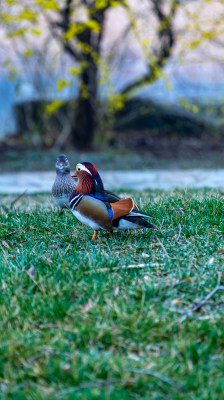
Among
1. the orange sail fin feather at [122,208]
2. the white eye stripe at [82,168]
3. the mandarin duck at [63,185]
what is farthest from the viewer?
the mandarin duck at [63,185]

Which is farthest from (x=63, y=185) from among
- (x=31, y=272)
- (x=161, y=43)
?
(x=161, y=43)

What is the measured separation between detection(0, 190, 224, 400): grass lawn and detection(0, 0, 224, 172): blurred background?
697 centimetres

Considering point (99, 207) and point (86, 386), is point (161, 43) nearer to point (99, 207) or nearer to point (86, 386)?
point (99, 207)

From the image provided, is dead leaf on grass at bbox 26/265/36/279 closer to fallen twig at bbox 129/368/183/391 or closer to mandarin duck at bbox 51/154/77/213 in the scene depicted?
fallen twig at bbox 129/368/183/391

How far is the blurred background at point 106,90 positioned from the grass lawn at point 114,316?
6.97m

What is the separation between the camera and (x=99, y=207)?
143 inches

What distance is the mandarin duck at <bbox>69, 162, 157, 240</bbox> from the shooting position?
3.61 meters

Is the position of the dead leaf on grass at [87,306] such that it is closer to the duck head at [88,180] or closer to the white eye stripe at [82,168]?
the duck head at [88,180]

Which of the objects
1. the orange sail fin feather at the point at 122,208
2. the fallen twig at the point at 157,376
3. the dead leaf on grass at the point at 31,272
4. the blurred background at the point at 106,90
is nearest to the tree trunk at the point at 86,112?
the blurred background at the point at 106,90

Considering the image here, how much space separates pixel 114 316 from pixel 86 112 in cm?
1013

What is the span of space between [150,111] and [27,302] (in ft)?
37.1

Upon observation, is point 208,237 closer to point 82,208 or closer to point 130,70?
point 82,208

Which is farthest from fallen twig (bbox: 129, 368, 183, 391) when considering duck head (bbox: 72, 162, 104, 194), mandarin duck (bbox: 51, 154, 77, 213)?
mandarin duck (bbox: 51, 154, 77, 213)

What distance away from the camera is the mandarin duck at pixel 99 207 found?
3605mm
